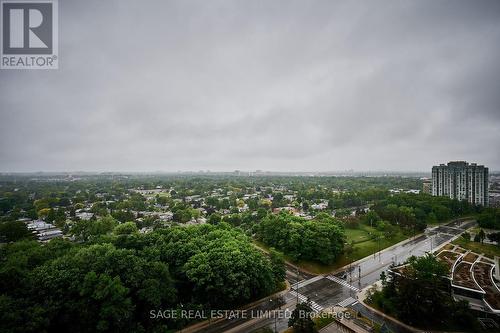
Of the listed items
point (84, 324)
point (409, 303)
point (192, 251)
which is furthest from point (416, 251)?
point (84, 324)

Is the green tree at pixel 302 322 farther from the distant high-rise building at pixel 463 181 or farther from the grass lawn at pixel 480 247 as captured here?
the distant high-rise building at pixel 463 181

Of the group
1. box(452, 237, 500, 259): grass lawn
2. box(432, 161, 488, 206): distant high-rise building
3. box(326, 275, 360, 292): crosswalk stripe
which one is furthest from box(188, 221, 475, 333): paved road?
box(432, 161, 488, 206): distant high-rise building

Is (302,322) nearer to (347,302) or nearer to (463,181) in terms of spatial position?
(347,302)

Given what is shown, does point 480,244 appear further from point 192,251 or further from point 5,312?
point 5,312

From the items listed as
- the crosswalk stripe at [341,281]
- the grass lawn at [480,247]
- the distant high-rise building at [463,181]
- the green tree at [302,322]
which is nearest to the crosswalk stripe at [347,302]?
the crosswalk stripe at [341,281]

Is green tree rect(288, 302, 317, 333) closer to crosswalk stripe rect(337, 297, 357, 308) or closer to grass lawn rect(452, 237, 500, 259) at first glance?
crosswalk stripe rect(337, 297, 357, 308)
